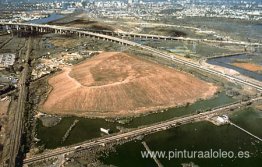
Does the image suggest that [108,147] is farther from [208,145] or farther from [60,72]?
[60,72]

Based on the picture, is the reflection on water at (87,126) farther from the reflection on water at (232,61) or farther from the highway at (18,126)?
the reflection on water at (232,61)

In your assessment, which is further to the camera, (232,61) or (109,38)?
(109,38)

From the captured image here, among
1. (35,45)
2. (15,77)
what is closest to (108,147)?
(15,77)

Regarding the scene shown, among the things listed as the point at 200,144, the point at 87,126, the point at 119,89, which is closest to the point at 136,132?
the point at 87,126

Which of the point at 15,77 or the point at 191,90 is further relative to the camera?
the point at 15,77

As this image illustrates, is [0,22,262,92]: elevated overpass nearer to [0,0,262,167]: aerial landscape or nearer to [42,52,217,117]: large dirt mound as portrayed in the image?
[0,0,262,167]: aerial landscape

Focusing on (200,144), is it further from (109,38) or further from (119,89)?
(109,38)

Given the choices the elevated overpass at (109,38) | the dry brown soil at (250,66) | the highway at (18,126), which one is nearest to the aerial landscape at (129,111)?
the highway at (18,126)
